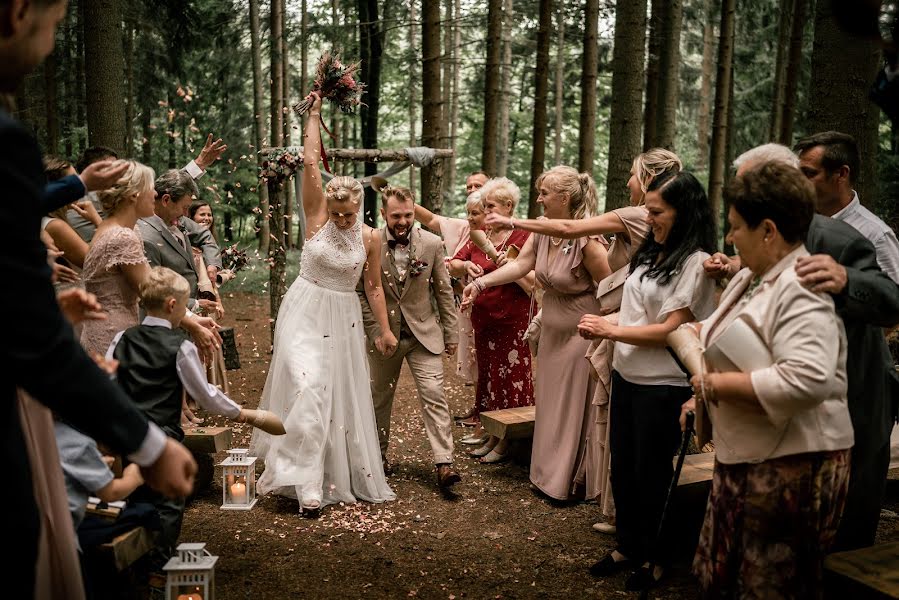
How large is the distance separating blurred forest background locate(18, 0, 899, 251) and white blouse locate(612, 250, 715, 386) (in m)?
2.12

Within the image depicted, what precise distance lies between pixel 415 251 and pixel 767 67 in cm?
1793

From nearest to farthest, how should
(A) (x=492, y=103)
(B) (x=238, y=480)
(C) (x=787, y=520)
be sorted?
(C) (x=787, y=520) < (B) (x=238, y=480) < (A) (x=492, y=103)

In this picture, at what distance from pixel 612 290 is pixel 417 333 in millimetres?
1715

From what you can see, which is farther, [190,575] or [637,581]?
[637,581]

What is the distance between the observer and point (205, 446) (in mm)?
5254

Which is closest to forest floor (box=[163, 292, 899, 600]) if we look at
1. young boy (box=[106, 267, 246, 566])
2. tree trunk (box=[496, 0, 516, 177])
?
young boy (box=[106, 267, 246, 566])

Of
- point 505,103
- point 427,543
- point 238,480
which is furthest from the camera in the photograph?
point 505,103

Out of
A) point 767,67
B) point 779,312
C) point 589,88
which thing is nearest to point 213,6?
point 589,88

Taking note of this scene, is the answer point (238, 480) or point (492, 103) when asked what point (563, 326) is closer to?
point (238, 480)

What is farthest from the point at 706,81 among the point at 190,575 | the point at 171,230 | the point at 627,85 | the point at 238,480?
the point at 190,575

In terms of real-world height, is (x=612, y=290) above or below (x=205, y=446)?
above

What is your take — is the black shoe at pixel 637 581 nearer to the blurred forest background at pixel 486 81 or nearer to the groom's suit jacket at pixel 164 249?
the blurred forest background at pixel 486 81

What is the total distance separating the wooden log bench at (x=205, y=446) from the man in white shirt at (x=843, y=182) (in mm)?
4180

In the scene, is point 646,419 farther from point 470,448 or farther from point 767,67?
point 767,67
